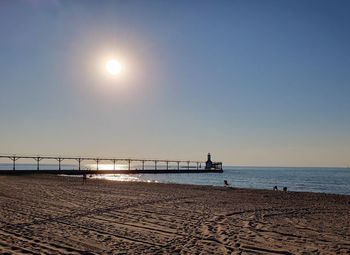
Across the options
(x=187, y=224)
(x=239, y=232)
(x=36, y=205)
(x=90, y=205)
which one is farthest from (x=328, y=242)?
(x=36, y=205)

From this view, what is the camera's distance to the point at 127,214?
48.0ft

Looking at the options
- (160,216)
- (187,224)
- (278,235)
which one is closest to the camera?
(278,235)

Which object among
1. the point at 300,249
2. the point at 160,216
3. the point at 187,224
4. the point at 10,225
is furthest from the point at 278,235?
the point at 10,225

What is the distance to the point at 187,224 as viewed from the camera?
41.3ft

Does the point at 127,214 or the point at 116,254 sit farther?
the point at 127,214

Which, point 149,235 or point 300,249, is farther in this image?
point 149,235

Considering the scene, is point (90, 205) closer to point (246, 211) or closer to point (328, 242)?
point (246, 211)

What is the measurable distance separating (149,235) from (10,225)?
4.42 meters

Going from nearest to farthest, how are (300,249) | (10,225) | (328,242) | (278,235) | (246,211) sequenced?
1. (300,249)
2. (328,242)
3. (278,235)
4. (10,225)
5. (246,211)

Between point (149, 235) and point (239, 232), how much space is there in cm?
268

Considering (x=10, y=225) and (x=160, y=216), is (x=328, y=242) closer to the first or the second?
(x=160, y=216)

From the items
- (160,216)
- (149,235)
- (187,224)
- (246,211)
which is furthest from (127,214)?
(246,211)

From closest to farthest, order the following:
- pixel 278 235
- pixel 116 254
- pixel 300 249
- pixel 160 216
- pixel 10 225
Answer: pixel 116 254
pixel 300 249
pixel 278 235
pixel 10 225
pixel 160 216

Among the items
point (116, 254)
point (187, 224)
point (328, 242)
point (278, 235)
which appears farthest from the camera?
point (187, 224)
